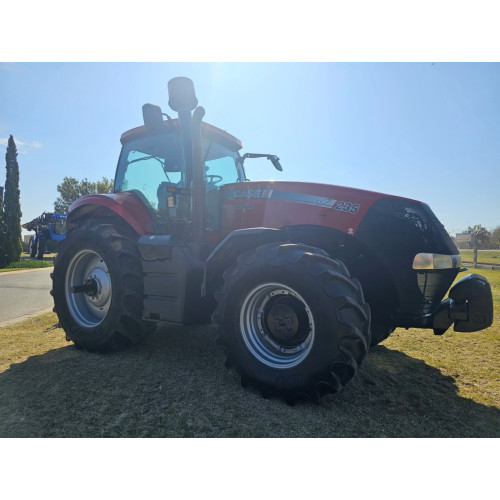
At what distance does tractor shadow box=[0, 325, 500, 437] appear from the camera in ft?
7.67

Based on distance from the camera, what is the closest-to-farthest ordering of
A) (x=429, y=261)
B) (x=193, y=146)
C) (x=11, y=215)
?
(x=429, y=261)
(x=193, y=146)
(x=11, y=215)

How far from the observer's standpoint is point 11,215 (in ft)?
62.4

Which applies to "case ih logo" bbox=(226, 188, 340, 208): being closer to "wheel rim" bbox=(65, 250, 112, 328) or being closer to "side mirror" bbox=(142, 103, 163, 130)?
"side mirror" bbox=(142, 103, 163, 130)

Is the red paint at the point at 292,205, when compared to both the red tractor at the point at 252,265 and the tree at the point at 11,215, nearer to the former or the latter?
the red tractor at the point at 252,265

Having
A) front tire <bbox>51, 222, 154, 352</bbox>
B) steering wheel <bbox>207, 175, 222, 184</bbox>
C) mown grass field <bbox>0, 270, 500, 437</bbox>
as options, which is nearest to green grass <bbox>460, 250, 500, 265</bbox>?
mown grass field <bbox>0, 270, 500, 437</bbox>

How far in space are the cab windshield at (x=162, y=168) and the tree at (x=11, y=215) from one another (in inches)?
692

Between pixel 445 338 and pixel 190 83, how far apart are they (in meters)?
4.40

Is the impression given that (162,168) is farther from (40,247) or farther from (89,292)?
(40,247)

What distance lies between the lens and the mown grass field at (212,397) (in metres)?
2.35

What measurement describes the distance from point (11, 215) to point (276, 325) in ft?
68.8

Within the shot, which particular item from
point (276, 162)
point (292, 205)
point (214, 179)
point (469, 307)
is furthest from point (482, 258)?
point (292, 205)

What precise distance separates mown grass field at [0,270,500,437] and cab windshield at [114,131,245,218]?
5.78 ft

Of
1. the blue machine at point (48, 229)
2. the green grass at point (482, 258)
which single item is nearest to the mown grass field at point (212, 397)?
the green grass at point (482, 258)

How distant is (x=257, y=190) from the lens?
3.58 metres
